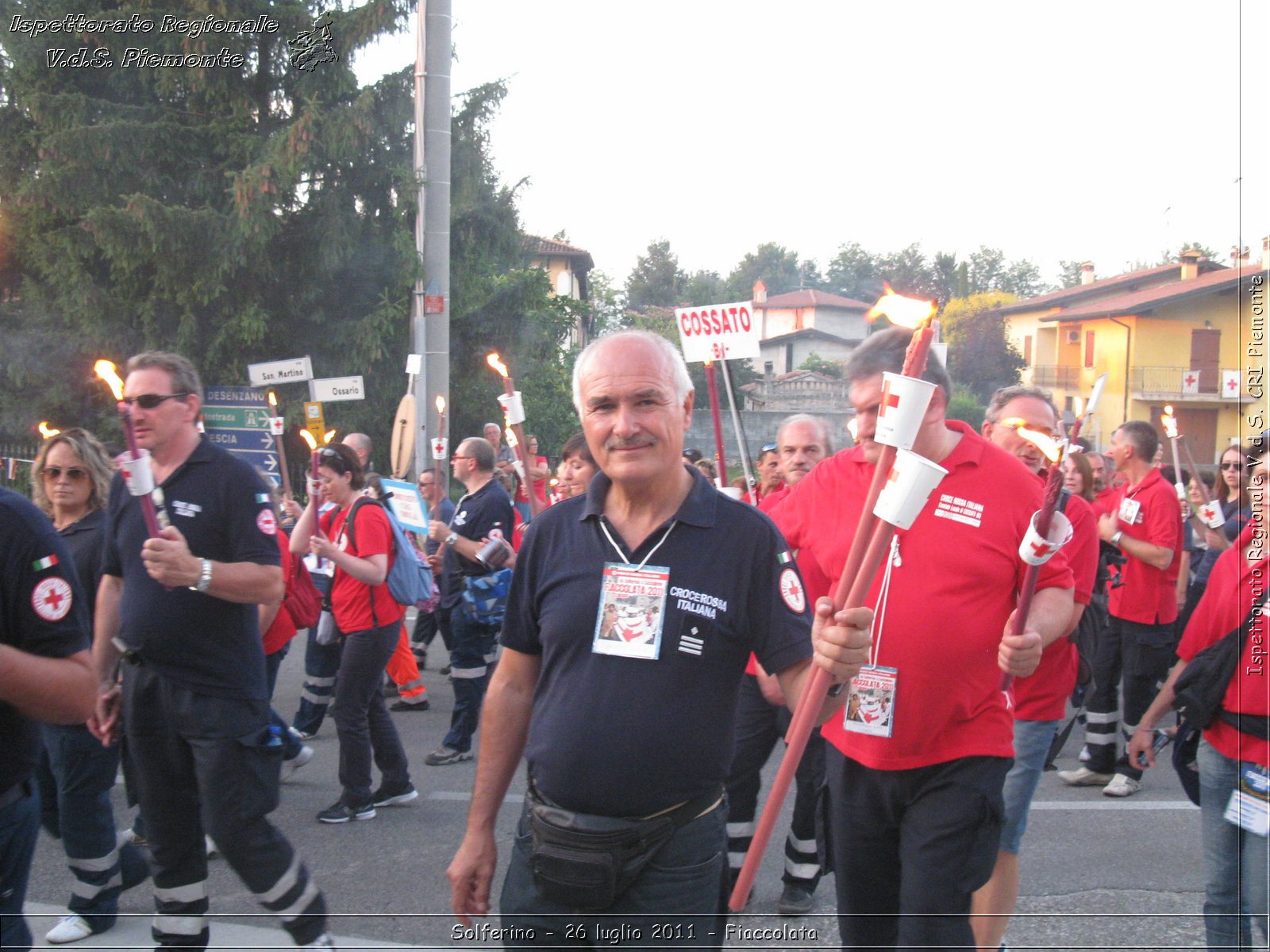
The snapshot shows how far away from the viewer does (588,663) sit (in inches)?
97.3

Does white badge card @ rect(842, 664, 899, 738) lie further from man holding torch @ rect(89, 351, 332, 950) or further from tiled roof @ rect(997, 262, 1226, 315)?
tiled roof @ rect(997, 262, 1226, 315)

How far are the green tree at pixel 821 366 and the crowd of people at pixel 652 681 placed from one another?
47276 millimetres

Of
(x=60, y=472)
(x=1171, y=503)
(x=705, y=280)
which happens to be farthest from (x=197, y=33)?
(x=705, y=280)

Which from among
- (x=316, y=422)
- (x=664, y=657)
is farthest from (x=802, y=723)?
(x=316, y=422)

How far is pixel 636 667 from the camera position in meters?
2.44

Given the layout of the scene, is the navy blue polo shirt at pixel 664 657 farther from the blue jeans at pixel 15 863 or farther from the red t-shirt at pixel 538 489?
the red t-shirt at pixel 538 489

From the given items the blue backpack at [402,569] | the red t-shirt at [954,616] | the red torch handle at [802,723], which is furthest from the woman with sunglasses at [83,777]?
the red t-shirt at [954,616]

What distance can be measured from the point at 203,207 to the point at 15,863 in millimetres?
17909

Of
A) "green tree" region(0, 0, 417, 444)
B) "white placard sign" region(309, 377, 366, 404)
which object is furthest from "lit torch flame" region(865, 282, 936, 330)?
"green tree" region(0, 0, 417, 444)

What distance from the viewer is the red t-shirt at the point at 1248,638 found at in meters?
3.21

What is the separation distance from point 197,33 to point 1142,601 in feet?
56.3

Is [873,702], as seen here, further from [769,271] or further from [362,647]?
[769,271]

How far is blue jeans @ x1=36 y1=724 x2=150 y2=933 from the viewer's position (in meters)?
4.25

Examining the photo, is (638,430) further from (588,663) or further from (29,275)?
(29,275)
